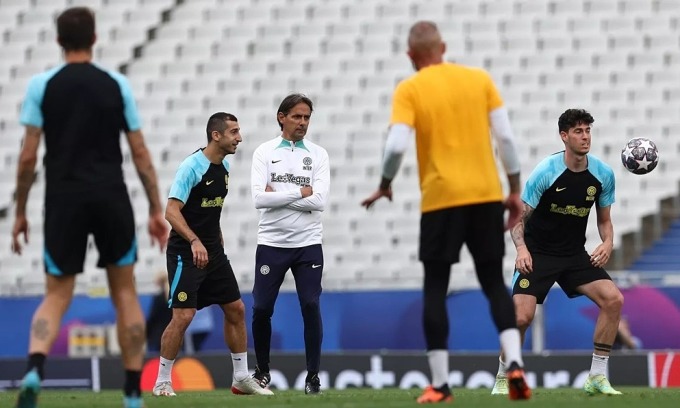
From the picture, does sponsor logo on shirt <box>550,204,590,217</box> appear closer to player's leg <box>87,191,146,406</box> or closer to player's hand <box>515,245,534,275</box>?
player's hand <box>515,245,534,275</box>

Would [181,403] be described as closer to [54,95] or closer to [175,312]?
[175,312]

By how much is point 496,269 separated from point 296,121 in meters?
3.23

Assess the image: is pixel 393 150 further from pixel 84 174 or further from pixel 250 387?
pixel 250 387

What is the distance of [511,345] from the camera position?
8.79m

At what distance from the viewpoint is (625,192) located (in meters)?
22.2

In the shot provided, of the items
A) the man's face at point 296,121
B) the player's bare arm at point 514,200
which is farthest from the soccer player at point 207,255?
the player's bare arm at point 514,200

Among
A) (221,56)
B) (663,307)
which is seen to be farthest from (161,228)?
(221,56)

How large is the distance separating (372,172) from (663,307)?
7080 mm

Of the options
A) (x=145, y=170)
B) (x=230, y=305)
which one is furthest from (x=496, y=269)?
(x=230, y=305)

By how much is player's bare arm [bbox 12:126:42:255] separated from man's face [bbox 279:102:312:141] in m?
3.73

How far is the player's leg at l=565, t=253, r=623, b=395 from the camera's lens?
11055mm

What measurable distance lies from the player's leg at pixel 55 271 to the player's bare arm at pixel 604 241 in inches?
177

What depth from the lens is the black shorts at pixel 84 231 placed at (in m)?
7.89

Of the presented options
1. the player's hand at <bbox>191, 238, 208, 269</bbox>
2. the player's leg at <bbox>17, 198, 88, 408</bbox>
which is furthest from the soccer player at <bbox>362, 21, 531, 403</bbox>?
the player's hand at <bbox>191, 238, 208, 269</bbox>
